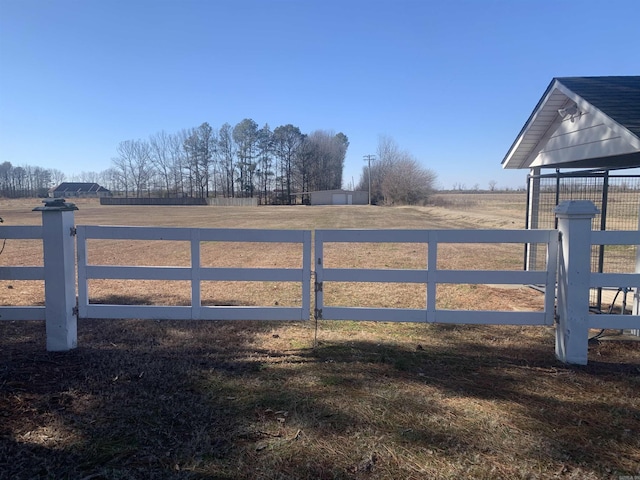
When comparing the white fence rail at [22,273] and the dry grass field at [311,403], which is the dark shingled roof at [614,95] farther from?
the white fence rail at [22,273]

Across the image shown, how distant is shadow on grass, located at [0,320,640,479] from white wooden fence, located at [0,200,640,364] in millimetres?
381

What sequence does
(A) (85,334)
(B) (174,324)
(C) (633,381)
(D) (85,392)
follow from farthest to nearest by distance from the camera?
(B) (174,324)
(A) (85,334)
(C) (633,381)
(D) (85,392)

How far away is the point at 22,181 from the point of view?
120250 millimetres

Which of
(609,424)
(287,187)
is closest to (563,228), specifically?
(609,424)

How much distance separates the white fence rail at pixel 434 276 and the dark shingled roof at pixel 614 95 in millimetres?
1993

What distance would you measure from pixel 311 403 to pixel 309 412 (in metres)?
0.16

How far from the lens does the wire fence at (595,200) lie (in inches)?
Result: 269

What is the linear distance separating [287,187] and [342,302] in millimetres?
106701

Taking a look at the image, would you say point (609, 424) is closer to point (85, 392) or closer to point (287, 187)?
point (85, 392)

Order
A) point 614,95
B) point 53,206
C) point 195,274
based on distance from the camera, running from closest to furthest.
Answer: point 53,206 < point 195,274 < point 614,95

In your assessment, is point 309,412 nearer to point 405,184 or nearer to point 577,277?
point 577,277

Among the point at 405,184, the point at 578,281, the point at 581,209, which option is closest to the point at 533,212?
the point at 581,209

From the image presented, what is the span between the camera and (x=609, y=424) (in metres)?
3.32

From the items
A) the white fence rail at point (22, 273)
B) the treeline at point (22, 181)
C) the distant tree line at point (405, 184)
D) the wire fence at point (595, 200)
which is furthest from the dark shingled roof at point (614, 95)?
the treeline at point (22, 181)
